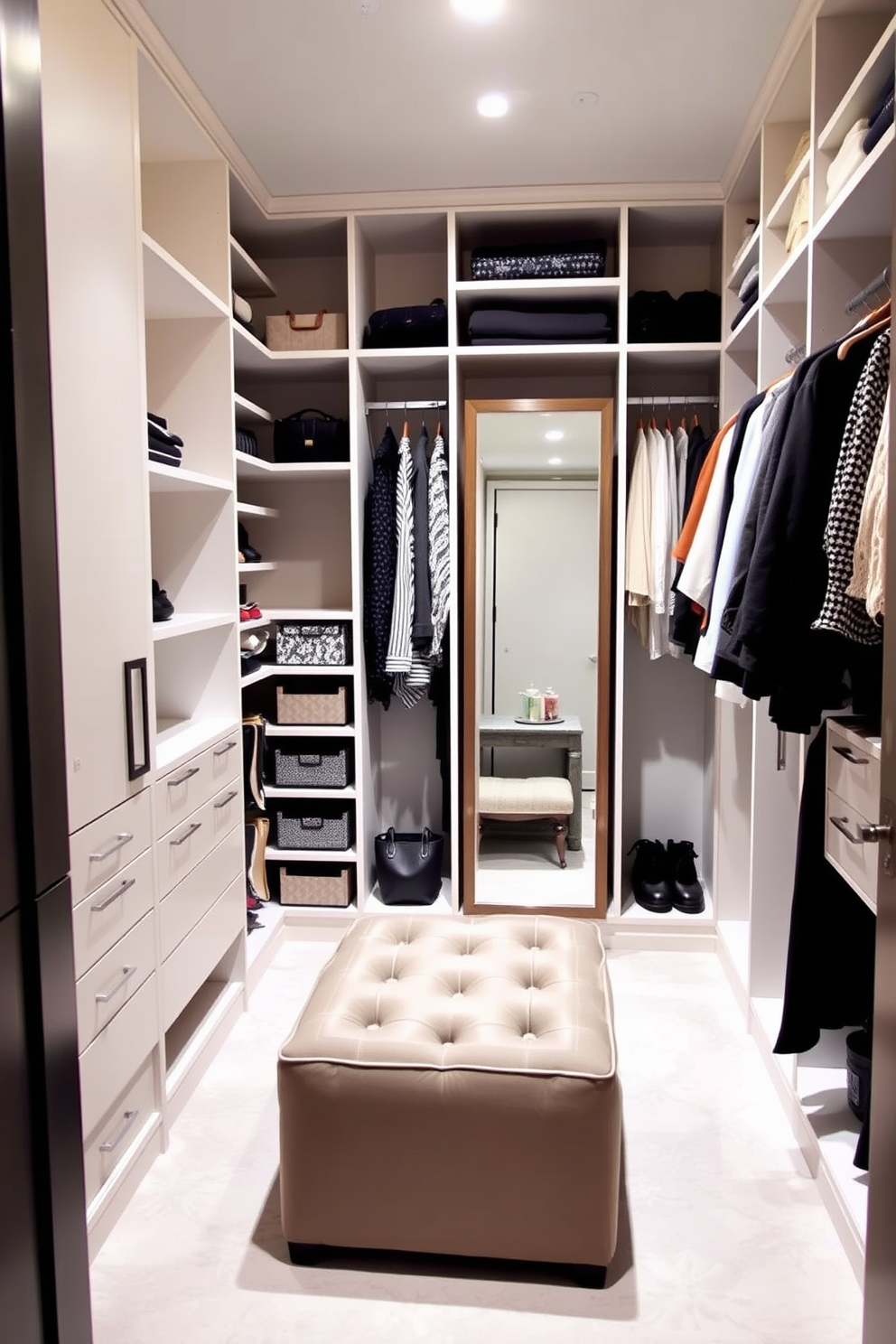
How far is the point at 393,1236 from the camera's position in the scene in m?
1.76

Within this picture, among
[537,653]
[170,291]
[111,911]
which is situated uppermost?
[170,291]

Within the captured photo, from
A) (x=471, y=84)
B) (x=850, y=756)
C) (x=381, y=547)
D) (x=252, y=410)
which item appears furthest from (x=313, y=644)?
(x=850, y=756)

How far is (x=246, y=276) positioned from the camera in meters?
3.28

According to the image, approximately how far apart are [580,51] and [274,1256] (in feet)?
9.07

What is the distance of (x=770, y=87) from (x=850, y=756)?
177cm

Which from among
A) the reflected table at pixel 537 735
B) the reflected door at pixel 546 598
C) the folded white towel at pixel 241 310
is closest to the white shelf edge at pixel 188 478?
the folded white towel at pixel 241 310

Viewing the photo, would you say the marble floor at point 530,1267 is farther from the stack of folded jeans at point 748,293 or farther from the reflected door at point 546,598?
the stack of folded jeans at point 748,293

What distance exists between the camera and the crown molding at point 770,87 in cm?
201

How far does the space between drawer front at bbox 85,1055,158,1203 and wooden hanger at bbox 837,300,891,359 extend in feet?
6.68

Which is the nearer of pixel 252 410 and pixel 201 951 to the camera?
pixel 201 951

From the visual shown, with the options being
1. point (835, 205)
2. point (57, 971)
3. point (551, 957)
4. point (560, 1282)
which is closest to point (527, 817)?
point (551, 957)

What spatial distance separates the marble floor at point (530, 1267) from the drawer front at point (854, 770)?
91 cm

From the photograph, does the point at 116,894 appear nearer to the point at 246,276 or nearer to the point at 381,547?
the point at 381,547

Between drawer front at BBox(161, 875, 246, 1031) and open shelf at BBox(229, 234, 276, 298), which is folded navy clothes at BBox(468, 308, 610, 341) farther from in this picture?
drawer front at BBox(161, 875, 246, 1031)
